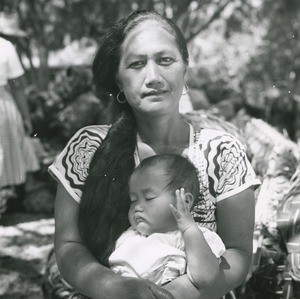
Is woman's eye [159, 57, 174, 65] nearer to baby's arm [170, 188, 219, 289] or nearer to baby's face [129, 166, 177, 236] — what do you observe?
baby's face [129, 166, 177, 236]

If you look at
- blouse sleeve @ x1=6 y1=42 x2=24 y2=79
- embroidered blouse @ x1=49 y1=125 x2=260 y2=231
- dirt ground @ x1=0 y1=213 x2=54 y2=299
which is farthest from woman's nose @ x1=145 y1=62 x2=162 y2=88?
blouse sleeve @ x1=6 y1=42 x2=24 y2=79

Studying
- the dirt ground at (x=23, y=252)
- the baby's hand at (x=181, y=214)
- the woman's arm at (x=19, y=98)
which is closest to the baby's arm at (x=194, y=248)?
the baby's hand at (x=181, y=214)

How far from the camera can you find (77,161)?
2.38 m

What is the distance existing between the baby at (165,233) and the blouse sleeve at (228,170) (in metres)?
0.16

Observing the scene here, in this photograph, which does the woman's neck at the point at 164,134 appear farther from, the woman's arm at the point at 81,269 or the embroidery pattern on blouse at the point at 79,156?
the woman's arm at the point at 81,269

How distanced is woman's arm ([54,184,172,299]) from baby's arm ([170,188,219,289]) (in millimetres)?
133

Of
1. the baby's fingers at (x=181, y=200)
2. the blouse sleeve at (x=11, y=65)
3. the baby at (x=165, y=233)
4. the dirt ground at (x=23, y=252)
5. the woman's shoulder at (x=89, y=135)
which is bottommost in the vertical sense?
the dirt ground at (x=23, y=252)

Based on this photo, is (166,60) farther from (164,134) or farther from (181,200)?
(181,200)

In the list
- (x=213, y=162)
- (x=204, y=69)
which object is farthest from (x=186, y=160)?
(x=204, y=69)

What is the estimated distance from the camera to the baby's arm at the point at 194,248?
1.95 m

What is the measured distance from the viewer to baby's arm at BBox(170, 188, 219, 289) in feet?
6.41

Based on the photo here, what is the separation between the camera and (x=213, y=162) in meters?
2.38

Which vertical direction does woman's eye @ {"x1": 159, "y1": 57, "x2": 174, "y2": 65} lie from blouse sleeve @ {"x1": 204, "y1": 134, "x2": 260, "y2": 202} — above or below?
above

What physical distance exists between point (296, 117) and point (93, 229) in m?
11.7
